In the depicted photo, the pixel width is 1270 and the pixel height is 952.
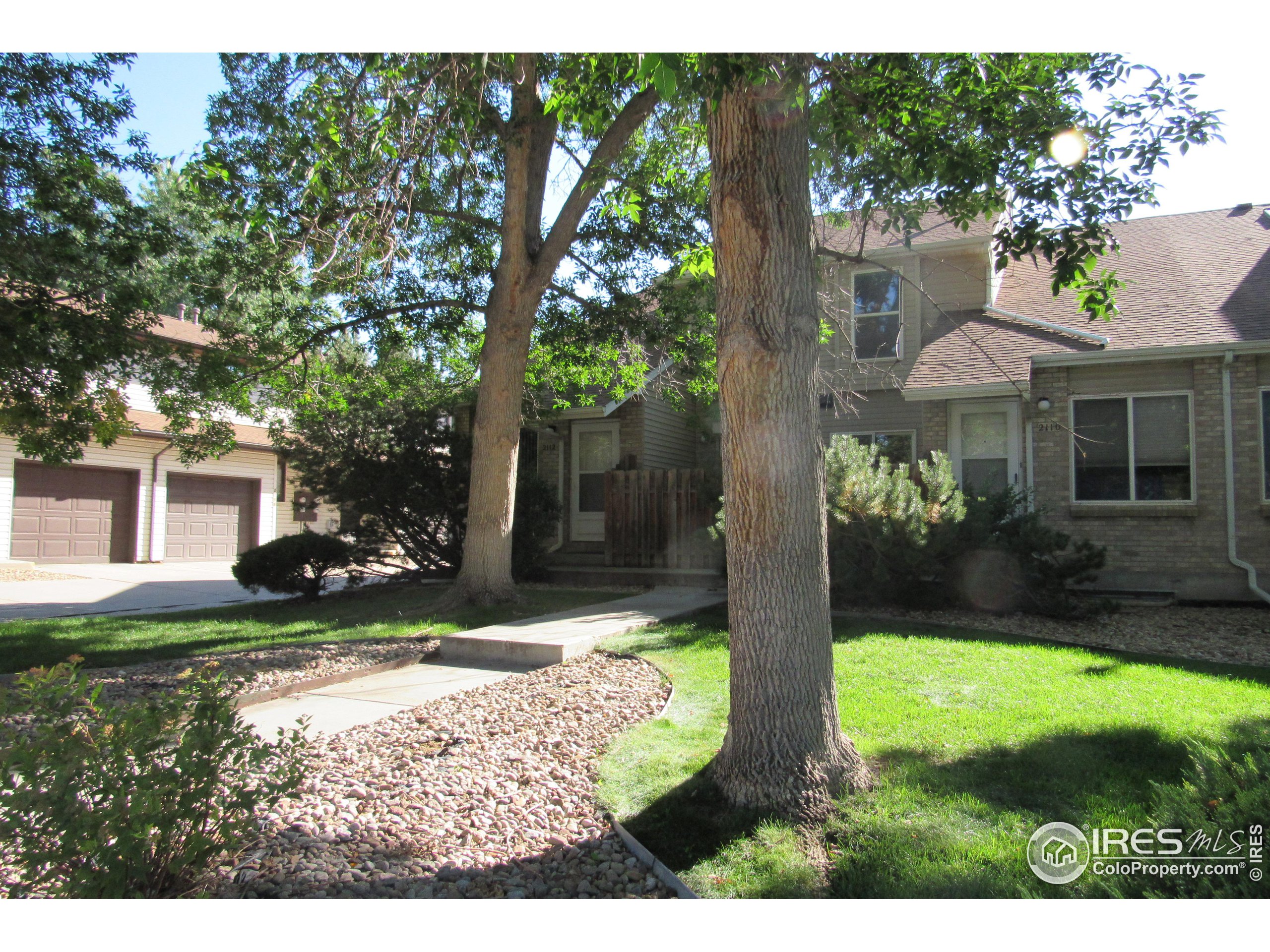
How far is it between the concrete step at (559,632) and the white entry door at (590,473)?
5492mm

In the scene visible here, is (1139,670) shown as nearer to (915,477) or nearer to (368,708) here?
(915,477)

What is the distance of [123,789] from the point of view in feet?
8.74

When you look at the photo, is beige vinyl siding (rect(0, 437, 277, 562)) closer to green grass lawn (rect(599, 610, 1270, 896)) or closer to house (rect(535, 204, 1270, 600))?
house (rect(535, 204, 1270, 600))

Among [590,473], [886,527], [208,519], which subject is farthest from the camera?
[208,519]

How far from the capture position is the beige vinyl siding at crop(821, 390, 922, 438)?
14.5 meters

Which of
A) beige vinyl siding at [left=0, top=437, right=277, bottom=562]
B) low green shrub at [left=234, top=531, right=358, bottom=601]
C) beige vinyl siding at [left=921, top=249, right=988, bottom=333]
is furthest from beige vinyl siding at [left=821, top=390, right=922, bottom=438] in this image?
beige vinyl siding at [left=0, top=437, right=277, bottom=562]

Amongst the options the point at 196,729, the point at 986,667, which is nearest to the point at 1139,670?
the point at 986,667

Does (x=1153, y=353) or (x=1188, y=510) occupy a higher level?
(x=1153, y=353)

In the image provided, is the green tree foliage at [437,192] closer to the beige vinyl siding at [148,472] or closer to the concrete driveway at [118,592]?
the concrete driveway at [118,592]

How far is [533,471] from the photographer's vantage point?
1464 centimetres

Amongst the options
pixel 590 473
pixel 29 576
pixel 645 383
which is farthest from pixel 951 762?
pixel 29 576

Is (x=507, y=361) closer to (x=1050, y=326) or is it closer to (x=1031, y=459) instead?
(x=1031, y=459)

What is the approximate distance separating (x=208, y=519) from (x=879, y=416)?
57.7 feet

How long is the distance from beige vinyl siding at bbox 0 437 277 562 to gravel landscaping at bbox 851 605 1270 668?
1464 centimetres
